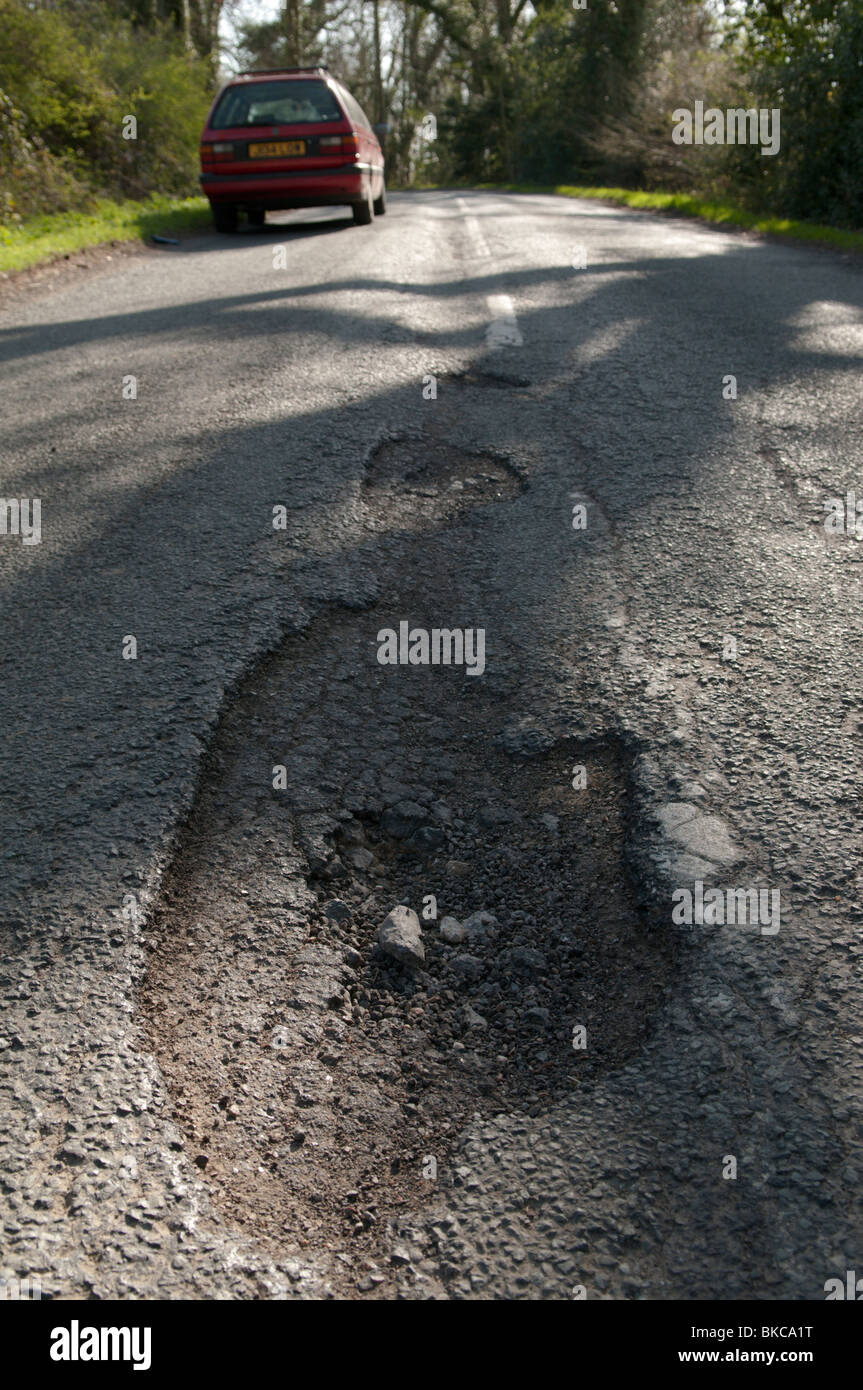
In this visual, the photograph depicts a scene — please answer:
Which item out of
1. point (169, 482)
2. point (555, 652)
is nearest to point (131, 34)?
point (169, 482)

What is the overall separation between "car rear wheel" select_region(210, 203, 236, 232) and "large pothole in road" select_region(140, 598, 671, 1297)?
37.6 feet

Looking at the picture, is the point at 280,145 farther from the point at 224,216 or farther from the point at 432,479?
the point at 432,479

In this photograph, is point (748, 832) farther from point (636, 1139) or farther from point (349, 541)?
point (349, 541)

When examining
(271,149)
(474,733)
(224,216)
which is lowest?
(474,733)

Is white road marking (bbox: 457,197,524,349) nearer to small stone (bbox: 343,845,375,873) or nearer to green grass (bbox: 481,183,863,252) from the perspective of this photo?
small stone (bbox: 343,845,375,873)

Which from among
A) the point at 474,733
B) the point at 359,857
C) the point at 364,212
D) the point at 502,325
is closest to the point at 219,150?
the point at 364,212

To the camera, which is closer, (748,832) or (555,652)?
(748,832)

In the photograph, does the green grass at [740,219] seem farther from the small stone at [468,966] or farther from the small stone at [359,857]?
the small stone at [468,966]

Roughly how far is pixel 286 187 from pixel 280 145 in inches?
17.5

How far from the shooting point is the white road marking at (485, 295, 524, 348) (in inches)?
236

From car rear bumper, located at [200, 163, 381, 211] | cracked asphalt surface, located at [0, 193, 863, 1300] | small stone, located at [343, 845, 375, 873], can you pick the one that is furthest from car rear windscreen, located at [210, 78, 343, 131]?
small stone, located at [343, 845, 375, 873]

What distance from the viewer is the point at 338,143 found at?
1193 cm
